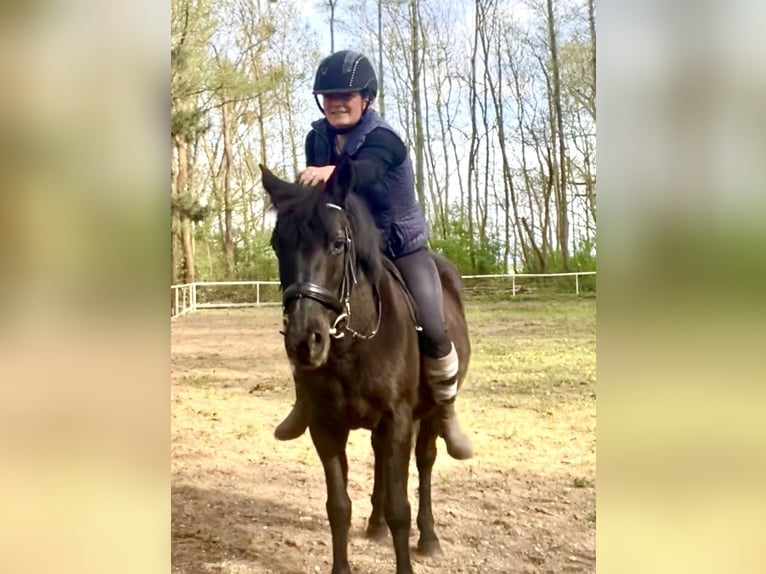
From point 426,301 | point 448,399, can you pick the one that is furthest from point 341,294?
point 448,399

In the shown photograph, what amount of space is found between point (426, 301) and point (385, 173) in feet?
1.40

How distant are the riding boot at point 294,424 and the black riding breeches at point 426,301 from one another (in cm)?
44

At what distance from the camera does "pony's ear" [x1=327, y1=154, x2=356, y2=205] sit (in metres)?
2.31

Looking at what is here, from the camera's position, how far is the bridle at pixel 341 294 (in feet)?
7.22

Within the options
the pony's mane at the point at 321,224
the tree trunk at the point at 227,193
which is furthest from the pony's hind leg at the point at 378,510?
the tree trunk at the point at 227,193

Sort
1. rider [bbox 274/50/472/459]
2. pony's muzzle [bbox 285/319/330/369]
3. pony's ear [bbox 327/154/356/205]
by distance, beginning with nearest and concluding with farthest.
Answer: pony's muzzle [bbox 285/319/330/369] < pony's ear [bbox 327/154/356/205] < rider [bbox 274/50/472/459]

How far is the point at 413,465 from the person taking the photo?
2.53 meters

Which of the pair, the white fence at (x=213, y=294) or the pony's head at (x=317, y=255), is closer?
the pony's head at (x=317, y=255)

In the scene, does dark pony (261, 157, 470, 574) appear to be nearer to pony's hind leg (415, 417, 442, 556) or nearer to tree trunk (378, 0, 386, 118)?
pony's hind leg (415, 417, 442, 556)

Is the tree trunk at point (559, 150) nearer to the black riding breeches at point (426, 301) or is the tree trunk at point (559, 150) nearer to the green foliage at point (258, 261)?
the black riding breeches at point (426, 301)

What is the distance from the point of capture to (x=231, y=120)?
257 cm

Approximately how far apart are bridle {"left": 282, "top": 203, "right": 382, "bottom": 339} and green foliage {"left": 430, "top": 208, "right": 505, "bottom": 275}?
1.20ft

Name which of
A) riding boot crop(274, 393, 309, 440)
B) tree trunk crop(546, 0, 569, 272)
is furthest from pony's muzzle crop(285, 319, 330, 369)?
tree trunk crop(546, 0, 569, 272)
